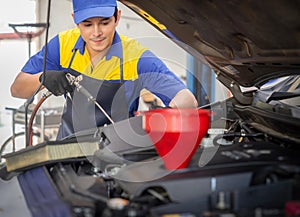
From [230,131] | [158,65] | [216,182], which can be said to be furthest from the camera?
[158,65]

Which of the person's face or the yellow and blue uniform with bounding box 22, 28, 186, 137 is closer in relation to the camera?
the person's face

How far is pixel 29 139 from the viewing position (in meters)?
2.02

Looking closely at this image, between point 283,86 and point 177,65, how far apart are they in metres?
3.58

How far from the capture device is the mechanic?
2113mm

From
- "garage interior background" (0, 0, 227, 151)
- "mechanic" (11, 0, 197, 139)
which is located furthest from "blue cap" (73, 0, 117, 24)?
"garage interior background" (0, 0, 227, 151)

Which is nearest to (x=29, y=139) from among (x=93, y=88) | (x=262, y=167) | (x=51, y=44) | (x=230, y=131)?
(x=93, y=88)

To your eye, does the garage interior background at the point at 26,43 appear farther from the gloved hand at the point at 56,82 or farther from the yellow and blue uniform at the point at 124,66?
the gloved hand at the point at 56,82

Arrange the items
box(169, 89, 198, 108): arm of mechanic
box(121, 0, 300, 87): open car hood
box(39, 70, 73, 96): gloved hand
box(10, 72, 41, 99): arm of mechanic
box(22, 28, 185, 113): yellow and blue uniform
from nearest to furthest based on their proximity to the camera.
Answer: box(121, 0, 300, 87): open car hood, box(39, 70, 73, 96): gloved hand, box(169, 89, 198, 108): arm of mechanic, box(22, 28, 185, 113): yellow and blue uniform, box(10, 72, 41, 99): arm of mechanic

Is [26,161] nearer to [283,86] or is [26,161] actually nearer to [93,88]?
[93,88]

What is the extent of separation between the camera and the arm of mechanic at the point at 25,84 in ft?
7.67

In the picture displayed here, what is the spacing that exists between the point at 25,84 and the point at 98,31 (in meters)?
0.53

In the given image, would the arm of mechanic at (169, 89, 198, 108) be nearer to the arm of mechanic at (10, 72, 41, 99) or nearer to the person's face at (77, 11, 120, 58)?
the person's face at (77, 11, 120, 58)

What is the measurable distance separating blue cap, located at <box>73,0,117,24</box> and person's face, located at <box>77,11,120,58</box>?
0.04 metres

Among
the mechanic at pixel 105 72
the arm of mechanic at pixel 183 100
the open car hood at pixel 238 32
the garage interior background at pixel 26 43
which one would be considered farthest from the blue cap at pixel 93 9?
the garage interior background at pixel 26 43
